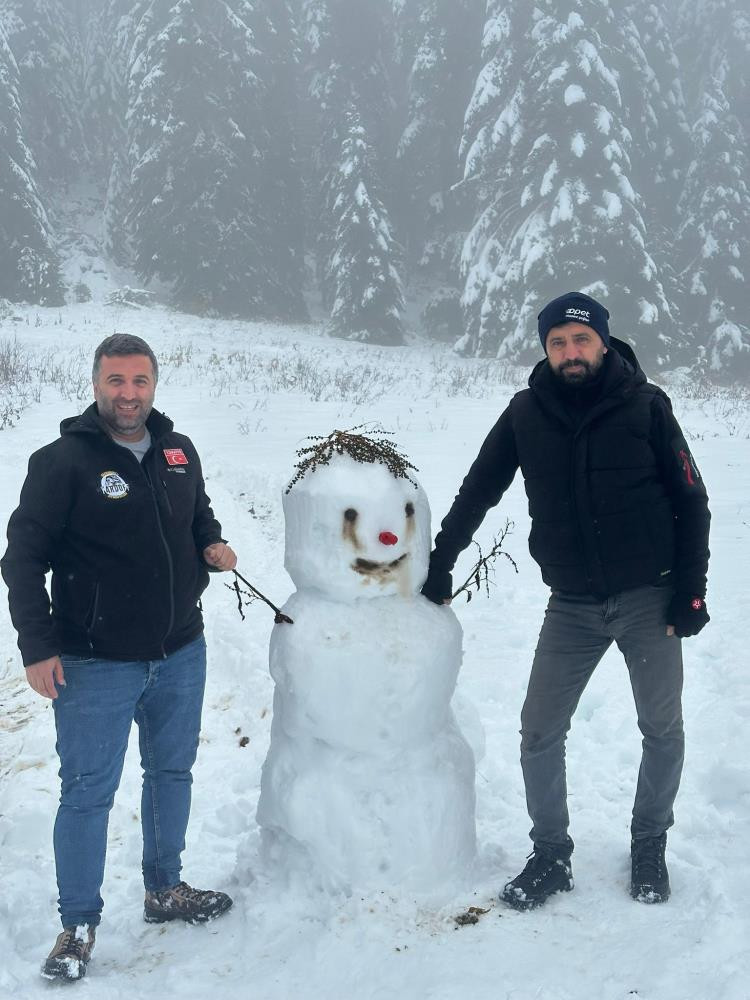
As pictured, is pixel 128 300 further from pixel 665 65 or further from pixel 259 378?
pixel 665 65

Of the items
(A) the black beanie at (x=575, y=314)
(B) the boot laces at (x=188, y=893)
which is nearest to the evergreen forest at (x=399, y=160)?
(A) the black beanie at (x=575, y=314)

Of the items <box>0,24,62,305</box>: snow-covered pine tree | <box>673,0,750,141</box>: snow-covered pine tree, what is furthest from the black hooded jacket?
<box>673,0,750,141</box>: snow-covered pine tree

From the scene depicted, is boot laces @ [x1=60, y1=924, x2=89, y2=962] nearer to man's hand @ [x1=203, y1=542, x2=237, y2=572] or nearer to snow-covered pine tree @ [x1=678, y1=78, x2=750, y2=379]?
man's hand @ [x1=203, y1=542, x2=237, y2=572]

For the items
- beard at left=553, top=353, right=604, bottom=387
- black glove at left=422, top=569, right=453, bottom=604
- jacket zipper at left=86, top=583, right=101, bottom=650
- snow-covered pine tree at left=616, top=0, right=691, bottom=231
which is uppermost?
snow-covered pine tree at left=616, top=0, right=691, bottom=231

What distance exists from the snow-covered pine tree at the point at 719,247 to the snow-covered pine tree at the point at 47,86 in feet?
74.8

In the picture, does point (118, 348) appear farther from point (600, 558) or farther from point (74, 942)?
point (74, 942)

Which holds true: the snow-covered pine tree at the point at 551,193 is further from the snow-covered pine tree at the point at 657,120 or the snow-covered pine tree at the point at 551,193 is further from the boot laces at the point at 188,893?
the boot laces at the point at 188,893

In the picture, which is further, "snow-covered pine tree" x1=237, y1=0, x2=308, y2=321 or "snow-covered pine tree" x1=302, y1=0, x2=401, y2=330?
"snow-covered pine tree" x1=302, y1=0, x2=401, y2=330

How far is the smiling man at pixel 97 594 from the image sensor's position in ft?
7.46

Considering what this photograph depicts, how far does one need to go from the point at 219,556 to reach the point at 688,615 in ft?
5.37

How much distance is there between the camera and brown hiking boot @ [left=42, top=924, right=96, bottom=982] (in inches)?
89.5

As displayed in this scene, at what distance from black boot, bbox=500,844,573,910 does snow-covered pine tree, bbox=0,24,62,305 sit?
75.5 feet

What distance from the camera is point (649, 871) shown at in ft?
8.51

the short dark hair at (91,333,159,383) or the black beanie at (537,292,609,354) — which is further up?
the black beanie at (537,292,609,354)
